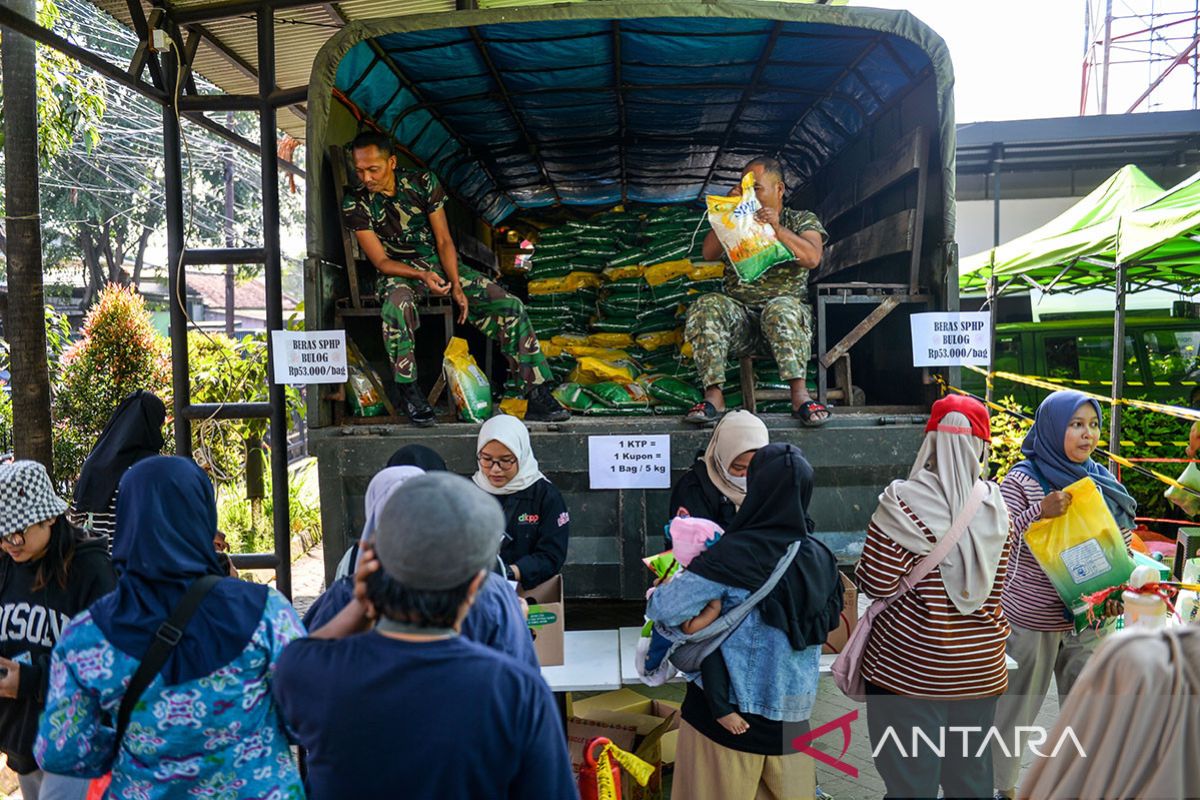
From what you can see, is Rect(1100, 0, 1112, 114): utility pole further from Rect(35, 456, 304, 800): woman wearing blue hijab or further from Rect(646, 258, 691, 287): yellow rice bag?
Rect(35, 456, 304, 800): woman wearing blue hijab

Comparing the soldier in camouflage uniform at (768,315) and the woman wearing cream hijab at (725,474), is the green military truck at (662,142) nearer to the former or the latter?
the soldier in camouflage uniform at (768,315)

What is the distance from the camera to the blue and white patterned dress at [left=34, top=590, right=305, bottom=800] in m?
1.78

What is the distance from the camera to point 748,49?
4.34 metres

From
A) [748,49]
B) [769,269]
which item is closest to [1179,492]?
[769,269]

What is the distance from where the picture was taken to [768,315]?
433 cm

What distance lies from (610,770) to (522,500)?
1119 mm

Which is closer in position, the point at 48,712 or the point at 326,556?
Answer: the point at 48,712

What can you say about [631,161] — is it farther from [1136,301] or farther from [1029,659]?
[1136,301]

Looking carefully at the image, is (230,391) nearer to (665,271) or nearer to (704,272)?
(665,271)

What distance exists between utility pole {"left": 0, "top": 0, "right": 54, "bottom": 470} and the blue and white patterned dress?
238 centimetres

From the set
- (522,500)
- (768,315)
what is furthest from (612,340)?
(522,500)

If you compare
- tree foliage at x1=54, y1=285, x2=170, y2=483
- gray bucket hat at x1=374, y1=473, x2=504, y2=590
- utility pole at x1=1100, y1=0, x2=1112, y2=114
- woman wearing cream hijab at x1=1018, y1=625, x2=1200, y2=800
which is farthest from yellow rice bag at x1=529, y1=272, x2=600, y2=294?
utility pole at x1=1100, y1=0, x2=1112, y2=114

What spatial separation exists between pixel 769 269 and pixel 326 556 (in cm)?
272

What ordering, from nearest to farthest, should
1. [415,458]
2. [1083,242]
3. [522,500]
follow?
[415,458] → [522,500] → [1083,242]
